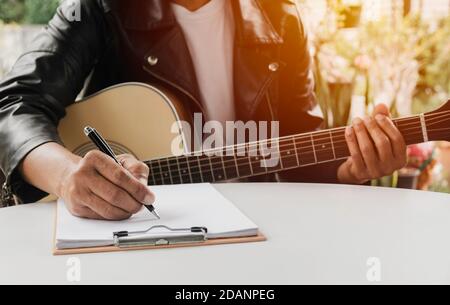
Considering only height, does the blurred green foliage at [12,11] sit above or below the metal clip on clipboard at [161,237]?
above

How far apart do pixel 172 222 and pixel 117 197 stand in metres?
0.08

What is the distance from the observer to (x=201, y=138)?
1.53m

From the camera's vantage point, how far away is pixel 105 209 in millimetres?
849

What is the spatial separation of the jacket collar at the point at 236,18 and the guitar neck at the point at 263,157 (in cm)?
44

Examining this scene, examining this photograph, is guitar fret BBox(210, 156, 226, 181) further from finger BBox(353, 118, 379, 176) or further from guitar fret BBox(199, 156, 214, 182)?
finger BBox(353, 118, 379, 176)

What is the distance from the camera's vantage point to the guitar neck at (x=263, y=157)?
3.95 ft

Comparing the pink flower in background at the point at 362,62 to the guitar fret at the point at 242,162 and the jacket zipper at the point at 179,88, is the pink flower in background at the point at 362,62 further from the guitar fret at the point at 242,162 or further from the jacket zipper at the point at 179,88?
the guitar fret at the point at 242,162

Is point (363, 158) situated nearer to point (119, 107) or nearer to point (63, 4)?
point (119, 107)

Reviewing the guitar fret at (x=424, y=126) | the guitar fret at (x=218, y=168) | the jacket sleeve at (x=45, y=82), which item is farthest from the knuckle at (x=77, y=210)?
the guitar fret at (x=424, y=126)

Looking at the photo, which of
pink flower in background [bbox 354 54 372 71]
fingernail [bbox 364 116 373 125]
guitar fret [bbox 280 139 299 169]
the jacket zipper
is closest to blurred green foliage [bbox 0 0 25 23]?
the jacket zipper

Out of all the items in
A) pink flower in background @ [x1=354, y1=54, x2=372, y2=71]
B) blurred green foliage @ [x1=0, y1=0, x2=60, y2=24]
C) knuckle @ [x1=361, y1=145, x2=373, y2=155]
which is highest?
blurred green foliage @ [x1=0, y1=0, x2=60, y2=24]

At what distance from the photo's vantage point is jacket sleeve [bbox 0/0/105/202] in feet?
3.94

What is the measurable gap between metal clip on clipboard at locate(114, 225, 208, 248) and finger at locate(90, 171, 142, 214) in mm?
77
